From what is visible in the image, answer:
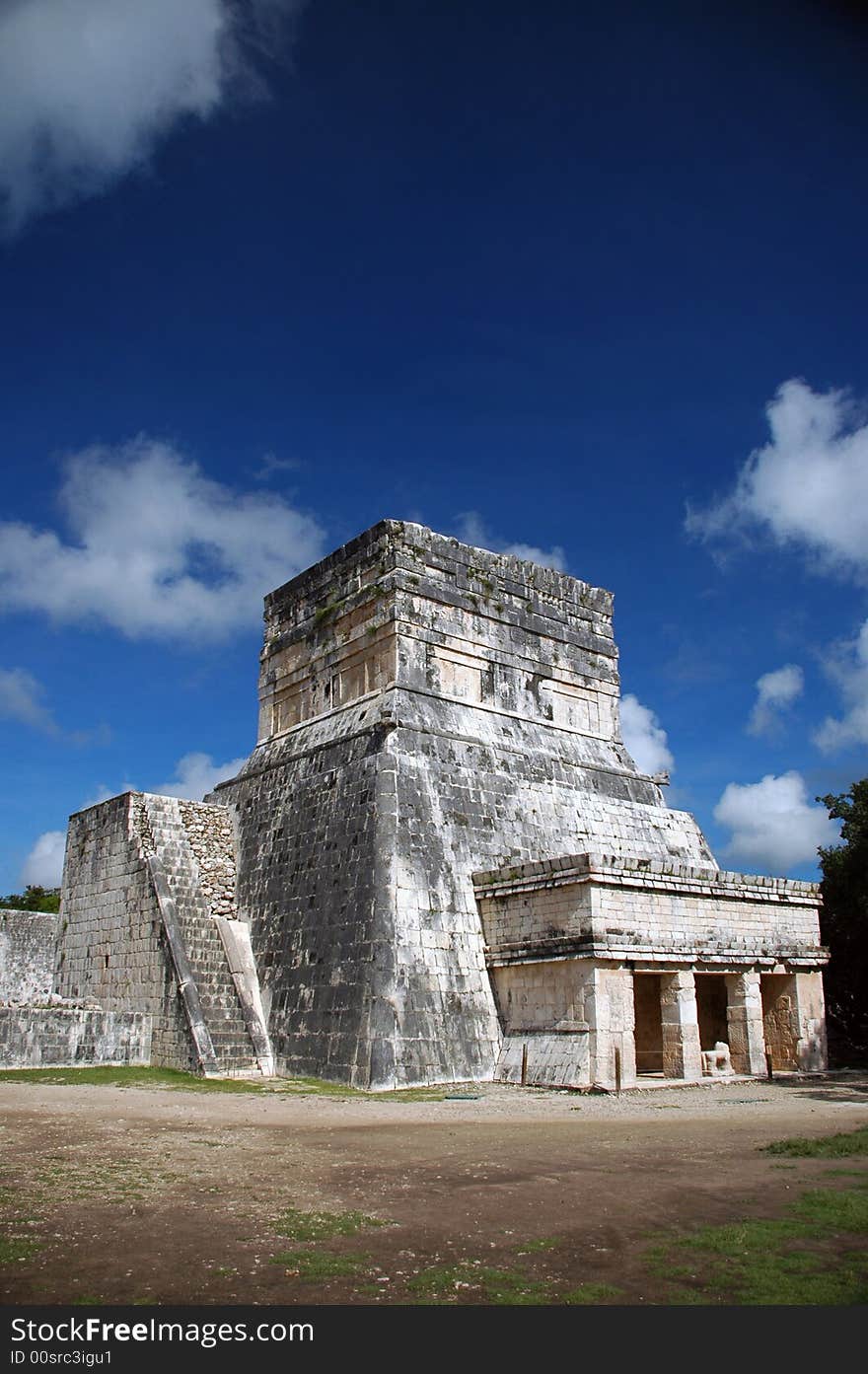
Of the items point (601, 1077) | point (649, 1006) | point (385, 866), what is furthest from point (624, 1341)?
point (649, 1006)

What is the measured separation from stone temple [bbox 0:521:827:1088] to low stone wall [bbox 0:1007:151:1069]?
0.11 feet

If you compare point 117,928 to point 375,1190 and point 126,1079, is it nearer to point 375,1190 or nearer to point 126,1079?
point 126,1079

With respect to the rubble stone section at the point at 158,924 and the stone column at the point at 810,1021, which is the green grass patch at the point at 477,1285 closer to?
the rubble stone section at the point at 158,924

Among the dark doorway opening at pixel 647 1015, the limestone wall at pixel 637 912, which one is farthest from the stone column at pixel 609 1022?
the dark doorway opening at pixel 647 1015

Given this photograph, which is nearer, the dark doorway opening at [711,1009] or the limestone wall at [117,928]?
the limestone wall at [117,928]

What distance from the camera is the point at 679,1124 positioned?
34.1 feet

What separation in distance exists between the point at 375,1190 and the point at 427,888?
342 inches

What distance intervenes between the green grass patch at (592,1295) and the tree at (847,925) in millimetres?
17215

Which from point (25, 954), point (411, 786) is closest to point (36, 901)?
point (25, 954)

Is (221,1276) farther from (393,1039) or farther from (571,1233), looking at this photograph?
(393,1039)

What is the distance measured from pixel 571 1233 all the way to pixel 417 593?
551 inches

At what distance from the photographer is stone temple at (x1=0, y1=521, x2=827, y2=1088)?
14.5m

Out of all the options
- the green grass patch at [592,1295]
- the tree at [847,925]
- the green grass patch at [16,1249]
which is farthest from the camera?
the tree at [847,925]

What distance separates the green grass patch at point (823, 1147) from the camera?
815 cm
